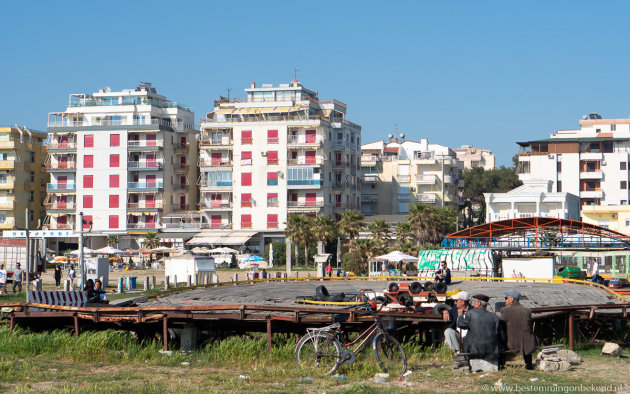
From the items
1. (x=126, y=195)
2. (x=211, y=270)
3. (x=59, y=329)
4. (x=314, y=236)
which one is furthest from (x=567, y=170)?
(x=59, y=329)

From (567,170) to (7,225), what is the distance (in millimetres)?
62430

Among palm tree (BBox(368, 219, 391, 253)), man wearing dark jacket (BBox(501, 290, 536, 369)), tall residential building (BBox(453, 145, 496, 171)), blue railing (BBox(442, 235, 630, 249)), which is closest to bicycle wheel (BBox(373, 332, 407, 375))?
man wearing dark jacket (BBox(501, 290, 536, 369))

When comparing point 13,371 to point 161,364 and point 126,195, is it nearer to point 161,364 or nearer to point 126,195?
point 161,364

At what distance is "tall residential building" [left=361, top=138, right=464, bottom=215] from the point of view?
354 ft

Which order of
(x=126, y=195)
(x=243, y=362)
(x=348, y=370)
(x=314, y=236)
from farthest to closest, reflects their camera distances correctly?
(x=126, y=195), (x=314, y=236), (x=243, y=362), (x=348, y=370)

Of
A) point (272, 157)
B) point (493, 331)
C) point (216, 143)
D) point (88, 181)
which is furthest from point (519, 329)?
point (88, 181)

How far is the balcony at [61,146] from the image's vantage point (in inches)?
3851

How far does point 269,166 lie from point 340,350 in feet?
246

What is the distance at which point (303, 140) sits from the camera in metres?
92.9

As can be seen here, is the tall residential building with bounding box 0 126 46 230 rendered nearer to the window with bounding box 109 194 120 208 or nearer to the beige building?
the window with bounding box 109 194 120 208

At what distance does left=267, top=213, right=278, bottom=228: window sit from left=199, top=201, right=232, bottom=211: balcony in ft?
14.3

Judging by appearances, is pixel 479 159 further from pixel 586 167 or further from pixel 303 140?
pixel 303 140

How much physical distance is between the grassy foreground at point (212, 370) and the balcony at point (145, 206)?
7293 centimetres

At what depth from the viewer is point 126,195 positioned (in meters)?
96.1
